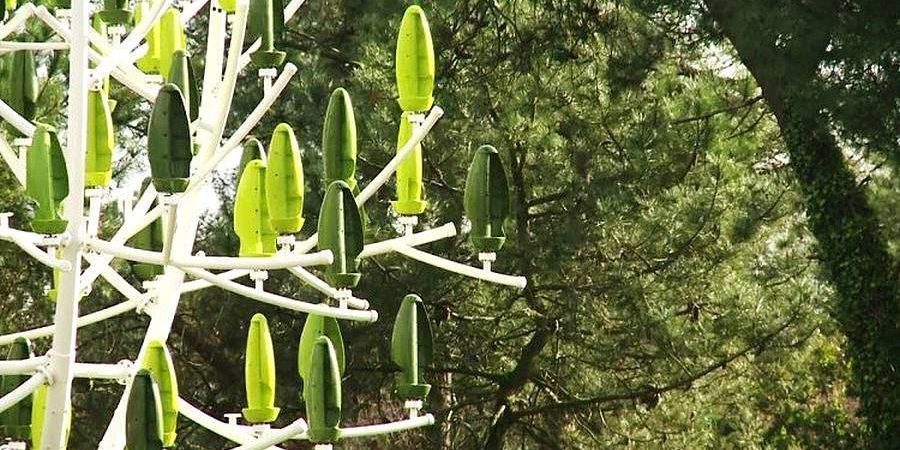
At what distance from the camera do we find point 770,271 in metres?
7.03

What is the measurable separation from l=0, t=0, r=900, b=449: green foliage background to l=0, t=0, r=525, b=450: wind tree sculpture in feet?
14.0

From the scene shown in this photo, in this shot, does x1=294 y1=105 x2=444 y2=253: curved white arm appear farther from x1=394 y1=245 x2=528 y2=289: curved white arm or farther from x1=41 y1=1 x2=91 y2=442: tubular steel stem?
x1=41 y1=1 x2=91 y2=442: tubular steel stem

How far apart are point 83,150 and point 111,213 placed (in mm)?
5092

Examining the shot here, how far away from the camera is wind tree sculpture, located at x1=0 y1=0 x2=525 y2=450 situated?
1.65m

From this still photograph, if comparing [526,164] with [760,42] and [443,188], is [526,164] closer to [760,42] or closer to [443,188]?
[443,188]

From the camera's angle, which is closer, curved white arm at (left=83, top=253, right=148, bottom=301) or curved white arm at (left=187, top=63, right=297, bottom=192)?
curved white arm at (left=187, top=63, right=297, bottom=192)

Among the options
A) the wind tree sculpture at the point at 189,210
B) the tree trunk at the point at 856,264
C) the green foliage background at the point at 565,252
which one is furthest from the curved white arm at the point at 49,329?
the green foliage background at the point at 565,252

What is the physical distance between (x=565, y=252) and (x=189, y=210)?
15.7 feet

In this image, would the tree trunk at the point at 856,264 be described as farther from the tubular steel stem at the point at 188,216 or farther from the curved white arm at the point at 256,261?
the curved white arm at the point at 256,261

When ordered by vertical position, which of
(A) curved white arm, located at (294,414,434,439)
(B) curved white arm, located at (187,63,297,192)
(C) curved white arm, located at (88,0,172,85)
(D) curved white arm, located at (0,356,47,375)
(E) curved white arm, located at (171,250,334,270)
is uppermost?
(C) curved white arm, located at (88,0,172,85)

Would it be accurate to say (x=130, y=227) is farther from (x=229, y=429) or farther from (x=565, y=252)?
(x=565, y=252)

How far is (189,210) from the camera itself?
189cm

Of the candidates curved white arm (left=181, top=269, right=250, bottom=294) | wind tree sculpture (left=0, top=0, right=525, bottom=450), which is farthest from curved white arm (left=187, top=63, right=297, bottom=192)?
curved white arm (left=181, top=269, right=250, bottom=294)

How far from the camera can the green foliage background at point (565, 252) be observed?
255 inches
